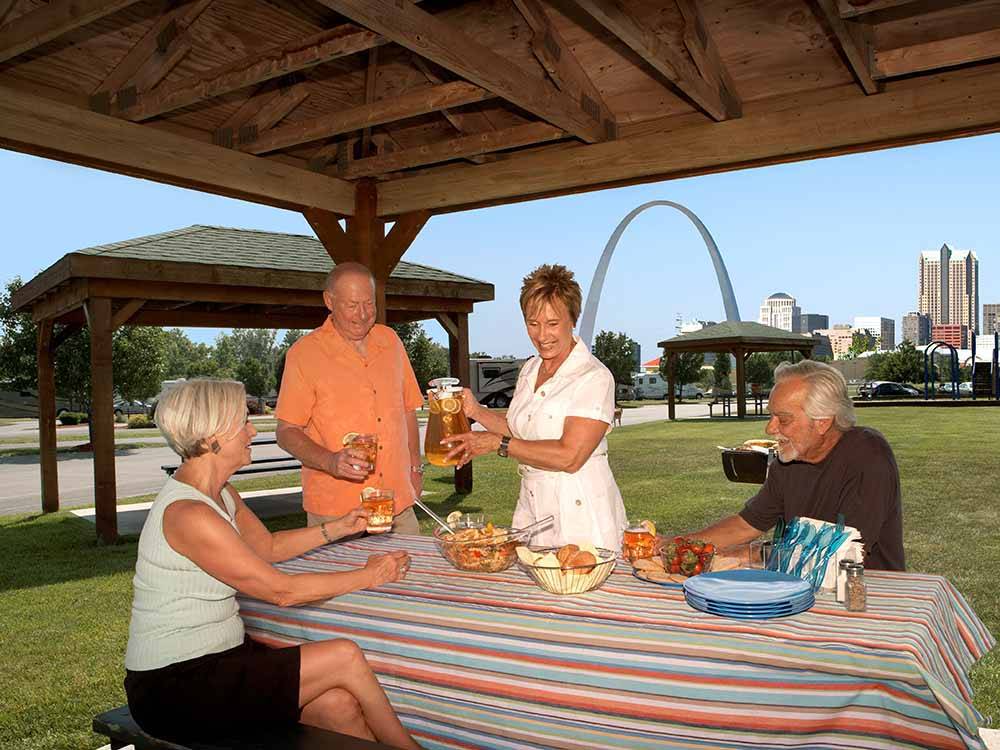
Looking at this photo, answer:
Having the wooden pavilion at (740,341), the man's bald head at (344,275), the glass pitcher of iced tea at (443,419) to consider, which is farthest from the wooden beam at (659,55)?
the wooden pavilion at (740,341)

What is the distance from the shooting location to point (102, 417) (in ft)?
25.4

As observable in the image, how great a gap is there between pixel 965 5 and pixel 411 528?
369cm

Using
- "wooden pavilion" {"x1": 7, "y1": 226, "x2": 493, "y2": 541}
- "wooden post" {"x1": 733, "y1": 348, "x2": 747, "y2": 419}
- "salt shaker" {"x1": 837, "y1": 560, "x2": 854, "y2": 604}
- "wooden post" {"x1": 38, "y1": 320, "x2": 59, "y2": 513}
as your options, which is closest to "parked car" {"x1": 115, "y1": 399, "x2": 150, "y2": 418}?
"wooden post" {"x1": 733, "y1": 348, "x2": 747, "y2": 419}

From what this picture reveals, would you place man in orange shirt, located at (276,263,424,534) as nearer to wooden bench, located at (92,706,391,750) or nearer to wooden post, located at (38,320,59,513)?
wooden bench, located at (92,706,391,750)

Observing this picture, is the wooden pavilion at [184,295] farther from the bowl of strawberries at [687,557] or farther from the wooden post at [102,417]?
the bowl of strawberries at [687,557]

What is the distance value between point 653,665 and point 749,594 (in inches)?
11.3

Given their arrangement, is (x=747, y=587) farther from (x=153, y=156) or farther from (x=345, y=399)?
(x=153, y=156)

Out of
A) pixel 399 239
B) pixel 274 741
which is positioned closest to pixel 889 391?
pixel 399 239

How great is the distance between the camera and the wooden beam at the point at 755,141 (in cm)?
459

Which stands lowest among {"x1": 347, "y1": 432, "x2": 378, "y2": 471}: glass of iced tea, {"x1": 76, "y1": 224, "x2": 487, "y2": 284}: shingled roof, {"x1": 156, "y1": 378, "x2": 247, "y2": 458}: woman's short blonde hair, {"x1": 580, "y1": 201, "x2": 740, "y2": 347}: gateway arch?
{"x1": 347, "y1": 432, "x2": 378, "y2": 471}: glass of iced tea

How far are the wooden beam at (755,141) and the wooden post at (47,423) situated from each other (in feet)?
20.1

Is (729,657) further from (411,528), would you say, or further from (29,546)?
(29,546)

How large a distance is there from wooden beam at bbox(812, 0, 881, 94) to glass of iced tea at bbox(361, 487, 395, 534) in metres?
3.05

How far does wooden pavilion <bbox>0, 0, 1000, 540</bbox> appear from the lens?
4.29 m
